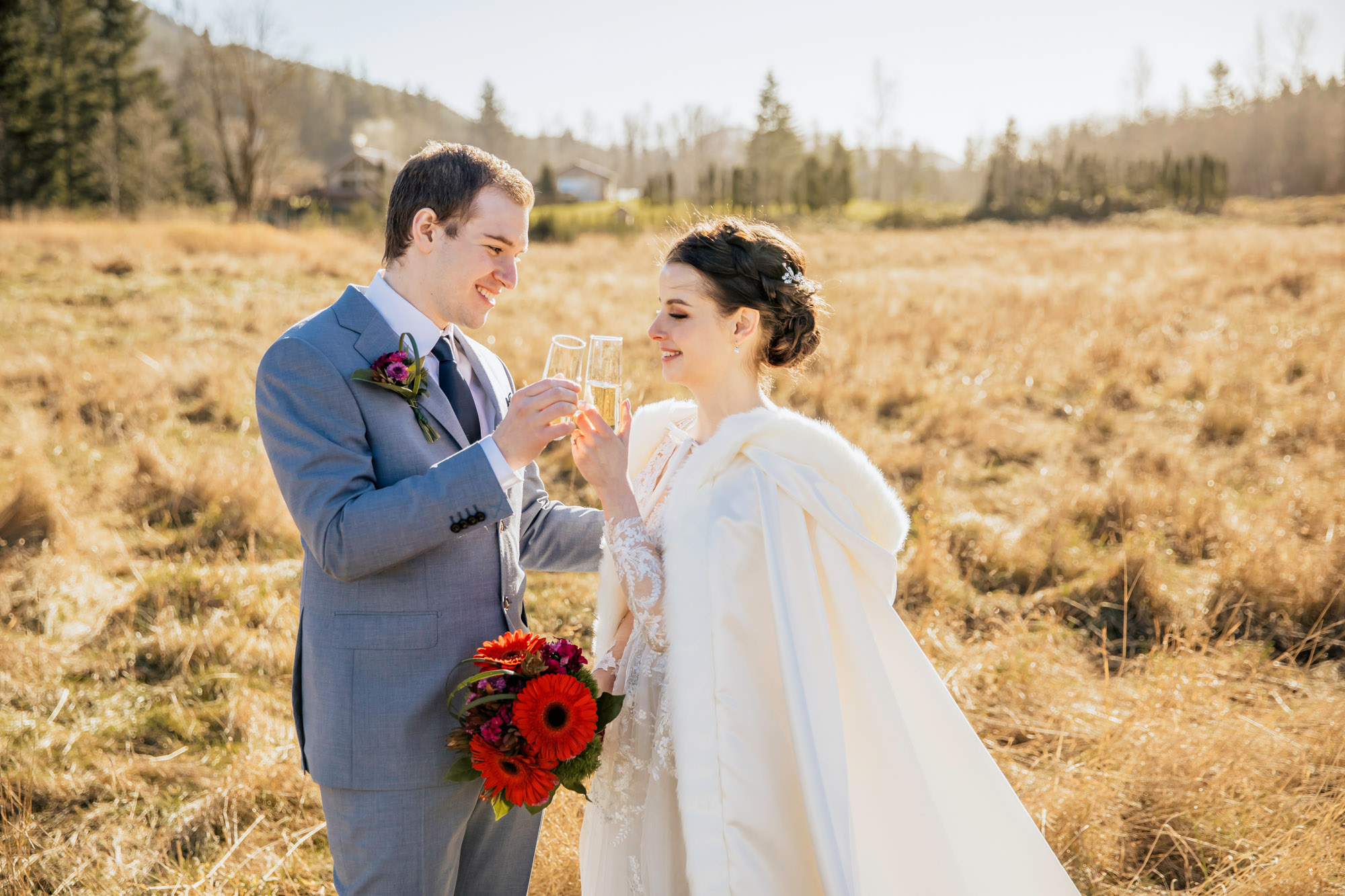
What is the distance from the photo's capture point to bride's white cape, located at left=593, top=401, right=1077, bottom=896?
220cm

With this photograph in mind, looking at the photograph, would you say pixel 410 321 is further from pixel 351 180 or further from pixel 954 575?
pixel 351 180

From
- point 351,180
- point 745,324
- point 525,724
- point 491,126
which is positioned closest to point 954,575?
point 745,324

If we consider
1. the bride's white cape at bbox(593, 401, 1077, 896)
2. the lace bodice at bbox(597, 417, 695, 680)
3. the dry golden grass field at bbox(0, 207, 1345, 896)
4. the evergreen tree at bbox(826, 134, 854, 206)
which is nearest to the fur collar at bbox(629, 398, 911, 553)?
the bride's white cape at bbox(593, 401, 1077, 896)

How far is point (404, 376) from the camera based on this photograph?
7.41 feet

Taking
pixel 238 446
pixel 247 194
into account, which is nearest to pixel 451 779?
pixel 238 446

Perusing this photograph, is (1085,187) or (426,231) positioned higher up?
(1085,187)

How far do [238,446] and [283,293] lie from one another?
9.43 metres

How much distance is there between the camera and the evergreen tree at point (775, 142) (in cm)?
6166

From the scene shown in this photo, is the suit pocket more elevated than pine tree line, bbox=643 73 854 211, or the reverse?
pine tree line, bbox=643 73 854 211

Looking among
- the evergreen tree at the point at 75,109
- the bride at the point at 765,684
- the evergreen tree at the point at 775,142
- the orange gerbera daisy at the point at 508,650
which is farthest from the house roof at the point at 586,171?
the orange gerbera daisy at the point at 508,650

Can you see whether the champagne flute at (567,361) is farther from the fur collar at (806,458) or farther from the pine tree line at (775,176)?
the pine tree line at (775,176)

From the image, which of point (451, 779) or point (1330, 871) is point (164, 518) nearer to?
point (451, 779)

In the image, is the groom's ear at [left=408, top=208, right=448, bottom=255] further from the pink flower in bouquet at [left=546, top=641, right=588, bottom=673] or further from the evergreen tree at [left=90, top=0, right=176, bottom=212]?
the evergreen tree at [left=90, top=0, right=176, bottom=212]

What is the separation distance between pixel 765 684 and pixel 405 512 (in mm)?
1093
